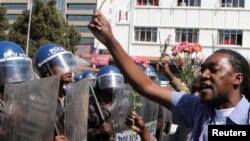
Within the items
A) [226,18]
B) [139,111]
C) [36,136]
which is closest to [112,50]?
[36,136]

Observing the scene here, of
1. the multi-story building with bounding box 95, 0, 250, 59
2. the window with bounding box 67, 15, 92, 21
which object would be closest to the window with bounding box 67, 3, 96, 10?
the window with bounding box 67, 15, 92, 21

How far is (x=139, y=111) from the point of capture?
4836 mm

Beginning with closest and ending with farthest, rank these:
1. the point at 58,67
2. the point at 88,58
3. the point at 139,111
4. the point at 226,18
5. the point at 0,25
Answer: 1. the point at 58,67
2. the point at 139,111
3. the point at 0,25
4. the point at 226,18
5. the point at 88,58

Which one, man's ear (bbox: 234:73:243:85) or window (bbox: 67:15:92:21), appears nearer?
man's ear (bbox: 234:73:243:85)

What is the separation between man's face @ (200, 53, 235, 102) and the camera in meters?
2.28

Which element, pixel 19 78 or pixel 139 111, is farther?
pixel 139 111

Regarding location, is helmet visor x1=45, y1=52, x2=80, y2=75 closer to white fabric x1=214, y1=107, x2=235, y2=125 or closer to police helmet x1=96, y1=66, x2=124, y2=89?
police helmet x1=96, y1=66, x2=124, y2=89

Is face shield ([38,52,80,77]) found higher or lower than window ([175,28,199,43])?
higher

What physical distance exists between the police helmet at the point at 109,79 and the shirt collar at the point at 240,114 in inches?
104

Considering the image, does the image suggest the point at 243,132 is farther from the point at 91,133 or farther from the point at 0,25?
the point at 0,25

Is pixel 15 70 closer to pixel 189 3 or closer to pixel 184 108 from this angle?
pixel 184 108

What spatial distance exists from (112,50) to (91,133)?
6.18ft

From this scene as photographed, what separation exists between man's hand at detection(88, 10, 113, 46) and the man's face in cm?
47

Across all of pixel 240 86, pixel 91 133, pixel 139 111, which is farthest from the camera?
pixel 139 111
